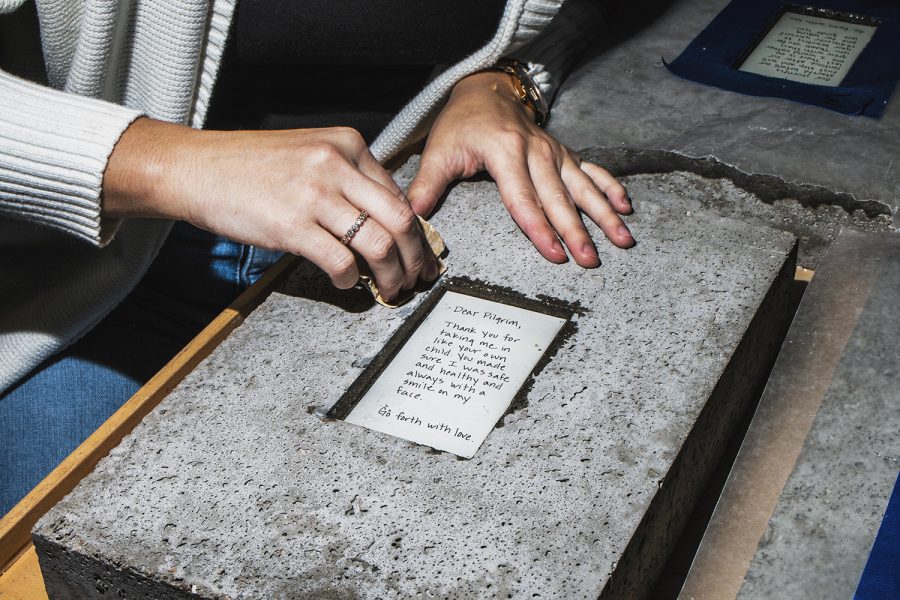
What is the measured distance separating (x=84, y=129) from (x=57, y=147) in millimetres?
33

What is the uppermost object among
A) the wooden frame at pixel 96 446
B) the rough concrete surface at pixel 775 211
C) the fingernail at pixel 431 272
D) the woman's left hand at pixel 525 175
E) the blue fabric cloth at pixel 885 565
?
the woman's left hand at pixel 525 175

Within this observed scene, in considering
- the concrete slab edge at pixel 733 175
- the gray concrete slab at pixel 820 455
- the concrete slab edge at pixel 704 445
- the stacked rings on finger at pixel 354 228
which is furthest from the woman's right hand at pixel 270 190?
the concrete slab edge at pixel 733 175

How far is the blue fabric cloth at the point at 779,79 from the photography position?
63.0 inches

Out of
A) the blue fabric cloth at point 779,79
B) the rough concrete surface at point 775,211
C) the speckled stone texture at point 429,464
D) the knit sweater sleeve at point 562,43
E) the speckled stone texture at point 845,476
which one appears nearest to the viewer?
the speckled stone texture at point 429,464

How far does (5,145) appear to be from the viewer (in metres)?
0.98

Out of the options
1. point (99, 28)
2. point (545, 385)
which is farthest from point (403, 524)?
point (99, 28)

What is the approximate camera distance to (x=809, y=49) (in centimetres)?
176

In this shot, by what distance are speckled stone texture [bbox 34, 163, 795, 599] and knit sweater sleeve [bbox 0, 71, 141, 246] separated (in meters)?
0.23

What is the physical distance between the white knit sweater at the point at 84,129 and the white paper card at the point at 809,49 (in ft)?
1.97

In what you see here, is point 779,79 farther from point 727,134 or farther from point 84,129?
point 84,129

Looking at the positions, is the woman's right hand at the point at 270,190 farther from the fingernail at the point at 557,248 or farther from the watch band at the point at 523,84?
the watch band at the point at 523,84

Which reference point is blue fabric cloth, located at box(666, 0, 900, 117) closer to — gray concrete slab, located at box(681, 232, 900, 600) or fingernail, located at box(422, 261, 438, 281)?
gray concrete slab, located at box(681, 232, 900, 600)

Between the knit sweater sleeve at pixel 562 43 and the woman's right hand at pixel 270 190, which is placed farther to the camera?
the knit sweater sleeve at pixel 562 43

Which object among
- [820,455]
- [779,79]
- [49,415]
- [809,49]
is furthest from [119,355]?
[809,49]
